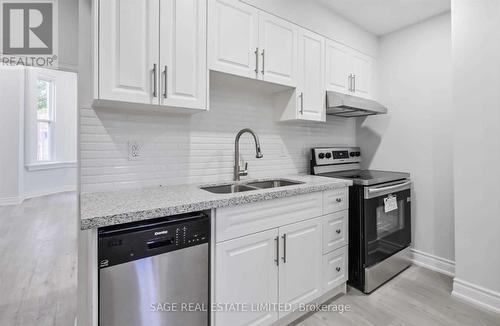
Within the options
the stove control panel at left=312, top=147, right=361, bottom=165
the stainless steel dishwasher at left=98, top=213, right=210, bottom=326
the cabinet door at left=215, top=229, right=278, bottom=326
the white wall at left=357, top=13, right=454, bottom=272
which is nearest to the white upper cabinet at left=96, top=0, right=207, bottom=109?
the stainless steel dishwasher at left=98, top=213, right=210, bottom=326

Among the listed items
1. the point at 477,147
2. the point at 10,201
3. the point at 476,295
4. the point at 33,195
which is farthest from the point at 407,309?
the point at 33,195

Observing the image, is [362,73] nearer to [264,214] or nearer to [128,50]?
[264,214]

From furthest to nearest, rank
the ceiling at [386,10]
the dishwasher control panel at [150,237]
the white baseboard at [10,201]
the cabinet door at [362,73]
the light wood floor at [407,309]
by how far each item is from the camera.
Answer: the white baseboard at [10,201] < the cabinet door at [362,73] < the ceiling at [386,10] < the light wood floor at [407,309] < the dishwasher control panel at [150,237]

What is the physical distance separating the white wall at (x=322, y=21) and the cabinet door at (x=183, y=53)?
0.51m

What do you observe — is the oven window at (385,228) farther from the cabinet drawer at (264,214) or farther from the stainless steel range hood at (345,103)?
the stainless steel range hood at (345,103)

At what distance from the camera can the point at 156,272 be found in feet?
3.71

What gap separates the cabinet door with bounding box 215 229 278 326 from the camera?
136cm

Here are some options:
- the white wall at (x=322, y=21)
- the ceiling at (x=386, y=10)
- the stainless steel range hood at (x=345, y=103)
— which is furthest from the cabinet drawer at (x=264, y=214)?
the ceiling at (x=386, y=10)

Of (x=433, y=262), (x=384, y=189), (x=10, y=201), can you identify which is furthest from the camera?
(x=10, y=201)

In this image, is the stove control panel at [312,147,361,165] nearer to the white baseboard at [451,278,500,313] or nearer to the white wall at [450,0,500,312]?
the white wall at [450,0,500,312]

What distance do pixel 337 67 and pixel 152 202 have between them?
84.6 inches

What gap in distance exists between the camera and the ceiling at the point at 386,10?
7.65 ft

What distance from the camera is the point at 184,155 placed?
1.88 m

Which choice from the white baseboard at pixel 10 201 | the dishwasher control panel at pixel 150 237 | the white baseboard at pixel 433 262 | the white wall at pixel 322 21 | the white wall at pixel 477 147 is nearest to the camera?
the dishwasher control panel at pixel 150 237
